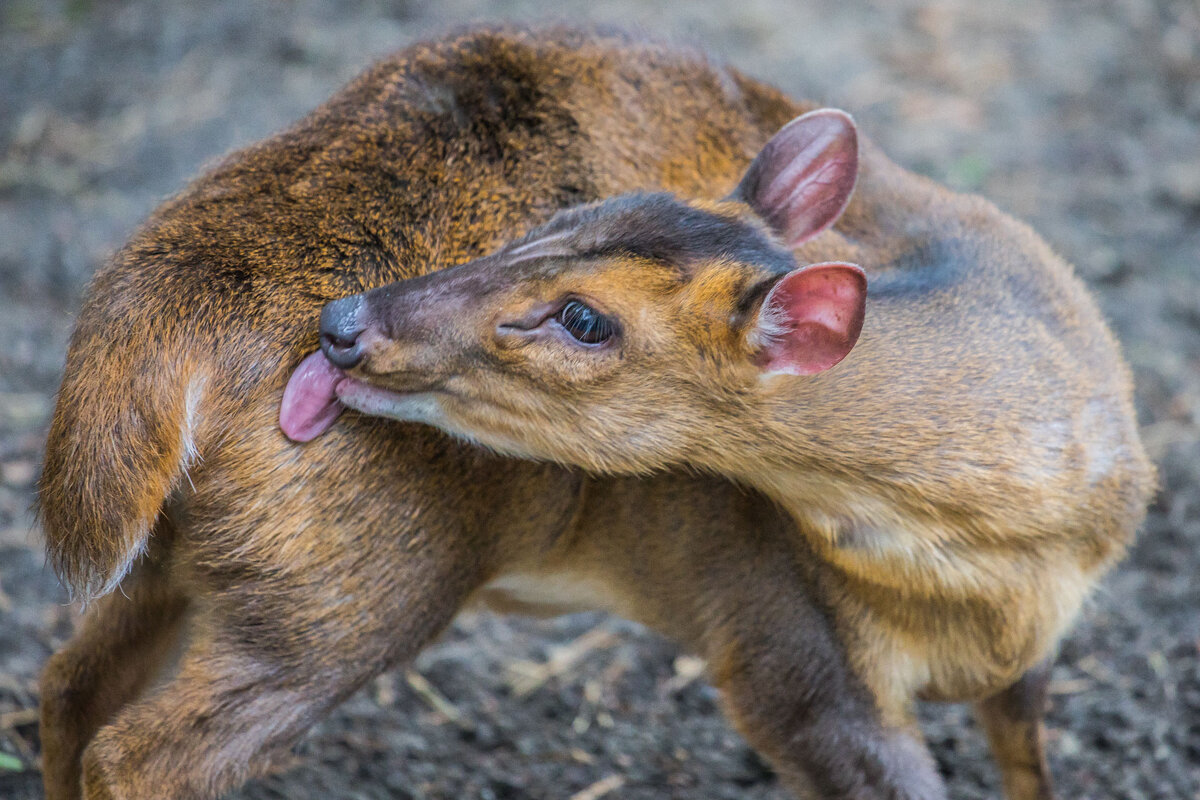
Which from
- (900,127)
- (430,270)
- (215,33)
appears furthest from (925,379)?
(215,33)

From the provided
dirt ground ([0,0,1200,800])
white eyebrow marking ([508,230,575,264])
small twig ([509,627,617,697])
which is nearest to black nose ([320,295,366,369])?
white eyebrow marking ([508,230,575,264])

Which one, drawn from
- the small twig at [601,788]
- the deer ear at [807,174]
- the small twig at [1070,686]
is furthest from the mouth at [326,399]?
the small twig at [1070,686]

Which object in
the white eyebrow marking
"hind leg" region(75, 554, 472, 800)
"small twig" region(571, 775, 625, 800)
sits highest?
the white eyebrow marking

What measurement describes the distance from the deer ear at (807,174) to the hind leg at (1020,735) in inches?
58.6

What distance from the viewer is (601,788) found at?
176 inches

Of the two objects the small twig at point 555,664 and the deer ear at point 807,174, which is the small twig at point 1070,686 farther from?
the deer ear at point 807,174

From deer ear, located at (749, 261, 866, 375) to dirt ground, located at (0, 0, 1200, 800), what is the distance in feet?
4.81

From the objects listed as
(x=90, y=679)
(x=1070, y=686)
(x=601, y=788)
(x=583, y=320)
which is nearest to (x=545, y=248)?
(x=583, y=320)

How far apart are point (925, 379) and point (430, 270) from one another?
4.12 ft

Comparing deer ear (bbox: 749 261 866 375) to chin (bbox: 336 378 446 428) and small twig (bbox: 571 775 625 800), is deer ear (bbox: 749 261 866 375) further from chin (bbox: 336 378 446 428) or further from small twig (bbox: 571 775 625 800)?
small twig (bbox: 571 775 625 800)

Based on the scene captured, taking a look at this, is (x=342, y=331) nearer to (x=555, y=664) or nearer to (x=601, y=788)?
(x=601, y=788)

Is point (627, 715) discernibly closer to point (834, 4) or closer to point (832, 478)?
point (832, 478)

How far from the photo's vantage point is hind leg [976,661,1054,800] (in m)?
3.96

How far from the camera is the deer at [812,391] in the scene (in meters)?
3.17
